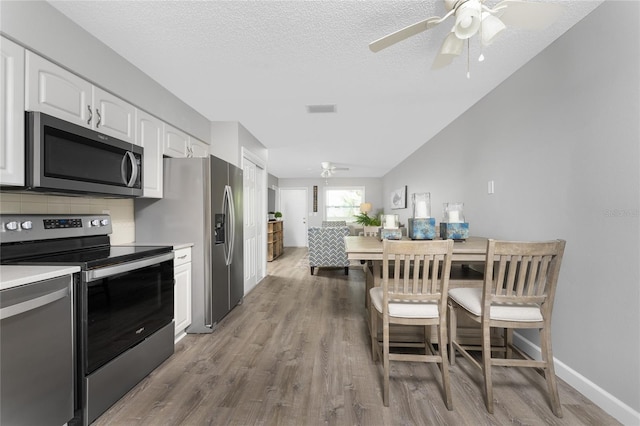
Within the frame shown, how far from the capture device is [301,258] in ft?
23.0

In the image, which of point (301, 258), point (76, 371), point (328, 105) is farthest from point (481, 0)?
point (301, 258)

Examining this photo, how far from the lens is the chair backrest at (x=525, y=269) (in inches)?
60.9

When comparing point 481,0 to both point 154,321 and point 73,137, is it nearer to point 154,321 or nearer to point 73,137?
point 73,137

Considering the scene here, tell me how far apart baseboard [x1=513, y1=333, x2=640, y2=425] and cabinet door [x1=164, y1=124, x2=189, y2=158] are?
354cm

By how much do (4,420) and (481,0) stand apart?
2798 mm

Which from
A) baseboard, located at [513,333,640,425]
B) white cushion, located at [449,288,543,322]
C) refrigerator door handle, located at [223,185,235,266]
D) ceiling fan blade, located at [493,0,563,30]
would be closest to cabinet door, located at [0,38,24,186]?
refrigerator door handle, located at [223,185,235,266]

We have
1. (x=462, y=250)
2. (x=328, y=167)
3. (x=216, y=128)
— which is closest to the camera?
(x=462, y=250)

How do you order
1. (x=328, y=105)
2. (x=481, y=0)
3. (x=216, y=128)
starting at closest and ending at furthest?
(x=481, y=0) < (x=328, y=105) < (x=216, y=128)

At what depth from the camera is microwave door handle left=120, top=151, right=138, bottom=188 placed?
7.01 feet

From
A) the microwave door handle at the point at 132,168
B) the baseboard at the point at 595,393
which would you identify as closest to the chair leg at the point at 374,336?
the baseboard at the point at 595,393

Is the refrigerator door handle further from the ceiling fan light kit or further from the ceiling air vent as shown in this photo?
the ceiling fan light kit

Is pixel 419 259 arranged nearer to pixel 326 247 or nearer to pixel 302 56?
pixel 302 56

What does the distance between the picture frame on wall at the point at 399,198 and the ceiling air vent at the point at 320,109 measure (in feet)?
11.7

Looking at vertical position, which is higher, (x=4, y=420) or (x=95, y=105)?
(x=95, y=105)
